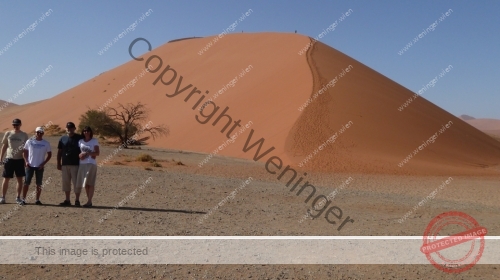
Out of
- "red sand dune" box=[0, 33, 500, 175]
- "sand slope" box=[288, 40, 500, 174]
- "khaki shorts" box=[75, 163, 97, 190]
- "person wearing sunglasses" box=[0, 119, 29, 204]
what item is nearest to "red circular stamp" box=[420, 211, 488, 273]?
"khaki shorts" box=[75, 163, 97, 190]

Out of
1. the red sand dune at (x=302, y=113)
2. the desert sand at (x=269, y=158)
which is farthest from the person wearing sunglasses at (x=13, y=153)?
the red sand dune at (x=302, y=113)

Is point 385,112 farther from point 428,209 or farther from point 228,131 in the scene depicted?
point 428,209

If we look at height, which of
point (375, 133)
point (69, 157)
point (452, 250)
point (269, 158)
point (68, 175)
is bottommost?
point (68, 175)

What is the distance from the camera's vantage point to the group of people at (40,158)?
8.11m

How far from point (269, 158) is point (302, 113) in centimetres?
570

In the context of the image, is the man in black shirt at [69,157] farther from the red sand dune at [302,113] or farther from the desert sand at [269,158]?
the red sand dune at [302,113]

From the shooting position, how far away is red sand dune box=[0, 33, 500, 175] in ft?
89.4

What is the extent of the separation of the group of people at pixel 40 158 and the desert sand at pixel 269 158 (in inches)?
19.8

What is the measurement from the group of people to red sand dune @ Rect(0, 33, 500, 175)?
16.4 meters

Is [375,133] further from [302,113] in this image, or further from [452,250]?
[452,250]

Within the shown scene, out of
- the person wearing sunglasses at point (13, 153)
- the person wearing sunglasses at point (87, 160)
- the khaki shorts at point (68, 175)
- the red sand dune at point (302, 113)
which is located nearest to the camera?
the person wearing sunglasses at point (13, 153)

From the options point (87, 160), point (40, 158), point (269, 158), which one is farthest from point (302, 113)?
point (40, 158)

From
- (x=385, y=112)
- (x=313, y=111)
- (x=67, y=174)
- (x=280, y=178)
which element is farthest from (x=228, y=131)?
(x=67, y=174)

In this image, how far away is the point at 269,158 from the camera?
2625cm
